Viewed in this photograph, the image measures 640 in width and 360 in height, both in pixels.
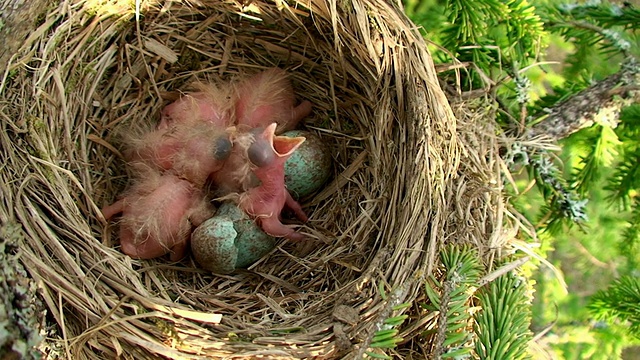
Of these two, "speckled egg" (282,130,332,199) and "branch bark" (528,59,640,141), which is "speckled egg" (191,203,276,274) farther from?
"branch bark" (528,59,640,141)

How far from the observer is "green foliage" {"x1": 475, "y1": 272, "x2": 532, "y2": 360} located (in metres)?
1.15

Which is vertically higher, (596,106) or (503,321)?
(596,106)

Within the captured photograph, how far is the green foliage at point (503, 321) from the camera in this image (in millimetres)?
1151

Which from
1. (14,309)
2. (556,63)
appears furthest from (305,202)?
(14,309)

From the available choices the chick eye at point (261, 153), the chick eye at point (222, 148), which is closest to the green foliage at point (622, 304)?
the chick eye at point (261, 153)

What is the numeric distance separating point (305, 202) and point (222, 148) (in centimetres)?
33

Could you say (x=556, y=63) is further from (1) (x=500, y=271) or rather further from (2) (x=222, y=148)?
(2) (x=222, y=148)

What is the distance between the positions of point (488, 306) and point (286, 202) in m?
0.69

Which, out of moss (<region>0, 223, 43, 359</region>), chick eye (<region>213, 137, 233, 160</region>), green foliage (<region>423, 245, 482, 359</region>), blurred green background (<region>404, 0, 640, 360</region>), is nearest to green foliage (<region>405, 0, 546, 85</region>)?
blurred green background (<region>404, 0, 640, 360</region>)

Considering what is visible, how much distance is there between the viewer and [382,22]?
1459 mm

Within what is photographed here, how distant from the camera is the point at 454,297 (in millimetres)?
1217

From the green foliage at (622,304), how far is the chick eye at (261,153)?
92 cm

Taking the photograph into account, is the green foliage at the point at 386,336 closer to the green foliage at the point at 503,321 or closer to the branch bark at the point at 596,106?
the green foliage at the point at 503,321

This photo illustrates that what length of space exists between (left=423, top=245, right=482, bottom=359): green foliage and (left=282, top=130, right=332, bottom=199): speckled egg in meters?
0.51
